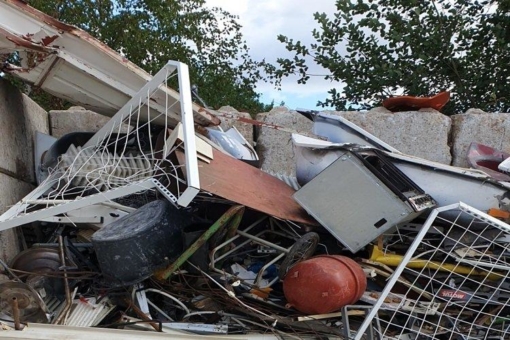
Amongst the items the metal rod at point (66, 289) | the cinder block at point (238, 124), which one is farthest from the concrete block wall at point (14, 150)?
the cinder block at point (238, 124)

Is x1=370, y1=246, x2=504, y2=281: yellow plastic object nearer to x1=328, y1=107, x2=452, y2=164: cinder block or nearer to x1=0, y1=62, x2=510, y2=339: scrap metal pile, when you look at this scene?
x1=0, y1=62, x2=510, y2=339: scrap metal pile

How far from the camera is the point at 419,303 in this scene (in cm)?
292

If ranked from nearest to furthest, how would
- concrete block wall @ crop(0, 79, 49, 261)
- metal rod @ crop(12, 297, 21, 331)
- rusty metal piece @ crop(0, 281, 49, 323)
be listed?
metal rod @ crop(12, 297, 21, 331) < rusty metal piece @ crop(0, 281, 49, 323) < concrete block wall @ crop(0, 79, 49, 261)

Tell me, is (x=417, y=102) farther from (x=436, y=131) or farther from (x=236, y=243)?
(x=236, y=243)

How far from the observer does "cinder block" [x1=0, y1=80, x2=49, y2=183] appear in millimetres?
3412

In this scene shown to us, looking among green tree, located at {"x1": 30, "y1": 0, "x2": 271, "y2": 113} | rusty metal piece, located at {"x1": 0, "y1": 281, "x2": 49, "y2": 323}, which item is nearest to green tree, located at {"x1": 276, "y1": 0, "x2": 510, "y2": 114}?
green tree, located at {"x1": 30, "y1": 0, "x2": 271, "y2": 113}

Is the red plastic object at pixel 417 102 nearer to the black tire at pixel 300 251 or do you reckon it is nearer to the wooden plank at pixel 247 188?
the wooden plank at pixel 247 188

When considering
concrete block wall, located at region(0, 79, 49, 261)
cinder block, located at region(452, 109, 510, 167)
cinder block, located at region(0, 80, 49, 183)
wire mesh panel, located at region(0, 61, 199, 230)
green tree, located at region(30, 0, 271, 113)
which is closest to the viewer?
wire mesh panel, located at region(0, 61, 199, 230)

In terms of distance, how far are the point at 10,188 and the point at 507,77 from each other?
5.09m

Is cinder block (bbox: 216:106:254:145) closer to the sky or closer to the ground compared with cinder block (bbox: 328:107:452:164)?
closer to the sky

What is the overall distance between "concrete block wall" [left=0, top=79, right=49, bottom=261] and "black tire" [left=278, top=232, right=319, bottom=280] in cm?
167

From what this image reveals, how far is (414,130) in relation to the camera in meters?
4.25

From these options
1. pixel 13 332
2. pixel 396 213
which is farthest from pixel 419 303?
pixel 13 332

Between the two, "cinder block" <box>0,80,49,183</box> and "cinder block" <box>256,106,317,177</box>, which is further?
"cinder block" <box>256,106,317,177</box>
